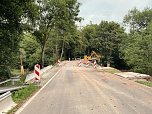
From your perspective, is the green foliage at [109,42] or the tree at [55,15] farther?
the green foliage at [109,42]

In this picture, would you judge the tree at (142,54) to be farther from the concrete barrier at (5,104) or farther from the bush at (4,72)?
the concrete barrier at (5,104)

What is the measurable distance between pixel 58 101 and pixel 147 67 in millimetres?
44681

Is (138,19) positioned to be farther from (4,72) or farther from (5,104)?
(5,104)

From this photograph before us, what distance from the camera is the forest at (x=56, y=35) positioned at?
2284 cm

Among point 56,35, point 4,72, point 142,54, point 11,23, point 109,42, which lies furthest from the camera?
point 56,35

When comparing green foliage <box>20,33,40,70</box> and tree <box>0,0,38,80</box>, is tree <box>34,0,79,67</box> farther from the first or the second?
green foliage <box>20,33,40,70</box>

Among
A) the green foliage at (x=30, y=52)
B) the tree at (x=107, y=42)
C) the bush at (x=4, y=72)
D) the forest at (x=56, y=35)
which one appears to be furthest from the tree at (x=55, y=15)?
the green foliage at (x=30, y=52)

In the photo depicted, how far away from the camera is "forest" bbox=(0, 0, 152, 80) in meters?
22.8

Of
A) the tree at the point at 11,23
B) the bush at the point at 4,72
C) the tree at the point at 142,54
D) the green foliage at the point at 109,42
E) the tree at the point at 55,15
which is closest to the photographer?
the tree at the point at 11,23

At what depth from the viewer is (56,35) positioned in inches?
3049

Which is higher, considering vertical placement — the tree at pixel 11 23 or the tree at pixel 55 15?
the tree at pixel 55 15

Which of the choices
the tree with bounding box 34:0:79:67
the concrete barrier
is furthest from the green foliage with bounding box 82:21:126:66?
the concrete barrier

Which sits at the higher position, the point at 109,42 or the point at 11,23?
the point at 109,42

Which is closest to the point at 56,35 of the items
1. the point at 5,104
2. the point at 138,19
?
the point at 138,19
